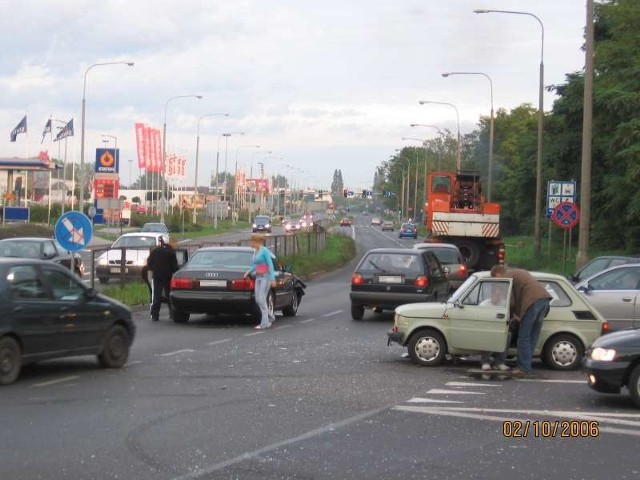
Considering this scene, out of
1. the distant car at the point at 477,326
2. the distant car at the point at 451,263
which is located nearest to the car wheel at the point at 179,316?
the distant car at the point at 477,326

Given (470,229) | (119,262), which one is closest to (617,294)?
(119,262)

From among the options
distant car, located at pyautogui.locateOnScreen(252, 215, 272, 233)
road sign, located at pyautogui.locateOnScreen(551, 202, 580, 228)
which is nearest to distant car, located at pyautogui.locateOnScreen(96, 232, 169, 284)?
road sign, located at pyautogui.locateOnScreen(551, 202, 580, 228)

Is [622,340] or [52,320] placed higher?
[622,340]

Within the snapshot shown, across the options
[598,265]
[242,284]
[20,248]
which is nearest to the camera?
[242,284]

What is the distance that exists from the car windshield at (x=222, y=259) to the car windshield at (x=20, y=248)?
288 inches

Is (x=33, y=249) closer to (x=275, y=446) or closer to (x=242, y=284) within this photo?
(x=242, y=284)

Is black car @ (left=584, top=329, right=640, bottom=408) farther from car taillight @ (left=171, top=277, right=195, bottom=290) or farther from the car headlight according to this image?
car taillight @ (left=171, top=277, right=195, bottom=290)

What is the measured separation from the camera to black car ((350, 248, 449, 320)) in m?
20.5

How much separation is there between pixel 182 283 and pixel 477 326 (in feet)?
25.4

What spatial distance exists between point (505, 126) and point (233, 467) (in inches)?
4307

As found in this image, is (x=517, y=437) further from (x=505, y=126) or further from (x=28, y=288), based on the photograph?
(x=505, y=126)

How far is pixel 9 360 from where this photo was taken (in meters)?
11.3

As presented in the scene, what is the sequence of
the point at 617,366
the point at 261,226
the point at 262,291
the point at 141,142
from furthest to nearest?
the point at 261,226 < the point at 141,142 < the point at 262,291 < the point at 617,366

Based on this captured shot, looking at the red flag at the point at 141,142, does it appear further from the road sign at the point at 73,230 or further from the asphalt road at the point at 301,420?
the asphalt road at the point at 301,420
